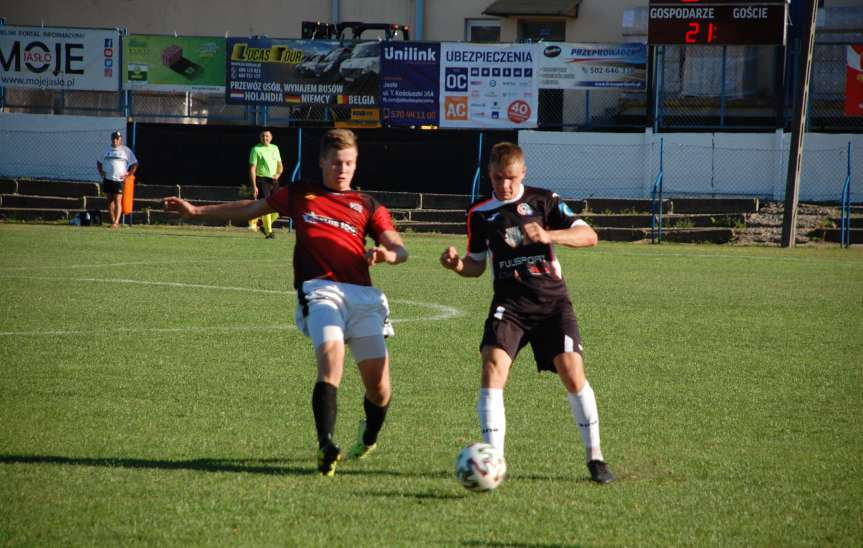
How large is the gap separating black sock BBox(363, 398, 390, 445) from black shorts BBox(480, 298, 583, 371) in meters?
0.68

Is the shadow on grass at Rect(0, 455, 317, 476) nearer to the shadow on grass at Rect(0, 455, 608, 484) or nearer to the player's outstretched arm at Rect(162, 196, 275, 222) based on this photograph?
the shadow on grass at Rect(0, 455, 608, 484)

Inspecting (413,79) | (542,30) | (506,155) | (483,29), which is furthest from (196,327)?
(483,29)

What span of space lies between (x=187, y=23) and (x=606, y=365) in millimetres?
28662

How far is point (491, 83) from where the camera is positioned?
26.7m

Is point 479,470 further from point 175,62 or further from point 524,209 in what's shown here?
point 175,62

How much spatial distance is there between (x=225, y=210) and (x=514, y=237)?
1.69 meters

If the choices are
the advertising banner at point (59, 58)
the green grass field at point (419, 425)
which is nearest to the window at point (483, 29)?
the advertising banner at point (59, 58)

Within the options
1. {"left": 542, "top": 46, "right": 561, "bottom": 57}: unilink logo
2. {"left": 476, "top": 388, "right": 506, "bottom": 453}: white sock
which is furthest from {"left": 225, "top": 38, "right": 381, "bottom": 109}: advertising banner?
{"left": 476, "top": 388, "right": 506, "bottom": 453}: white sock

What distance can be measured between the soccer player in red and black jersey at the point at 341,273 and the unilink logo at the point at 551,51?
20659 millimetres

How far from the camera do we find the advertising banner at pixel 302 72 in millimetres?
27281

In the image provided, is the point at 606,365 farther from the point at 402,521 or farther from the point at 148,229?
the point at 148,229

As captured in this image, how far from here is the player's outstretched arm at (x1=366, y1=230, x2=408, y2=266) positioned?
20.1ft

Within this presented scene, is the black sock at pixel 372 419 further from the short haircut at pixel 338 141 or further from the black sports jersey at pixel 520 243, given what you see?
the short haircut at pixel 338 141

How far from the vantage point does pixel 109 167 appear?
953 inches
